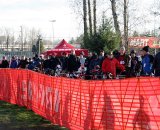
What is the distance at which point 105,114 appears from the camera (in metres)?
8.20

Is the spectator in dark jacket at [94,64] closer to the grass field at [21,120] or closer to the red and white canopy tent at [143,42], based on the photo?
the grass field at [21,120]

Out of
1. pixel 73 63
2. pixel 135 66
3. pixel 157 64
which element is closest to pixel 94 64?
pixel 135 66

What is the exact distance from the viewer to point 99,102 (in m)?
8.42

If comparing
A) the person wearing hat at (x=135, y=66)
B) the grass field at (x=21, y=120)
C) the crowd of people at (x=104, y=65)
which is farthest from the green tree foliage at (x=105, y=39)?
the grass field at (x=21, y=120)

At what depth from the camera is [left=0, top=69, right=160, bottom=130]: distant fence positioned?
22.6 feet

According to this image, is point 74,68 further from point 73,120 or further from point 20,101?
point 73,120

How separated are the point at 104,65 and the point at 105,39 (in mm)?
12277

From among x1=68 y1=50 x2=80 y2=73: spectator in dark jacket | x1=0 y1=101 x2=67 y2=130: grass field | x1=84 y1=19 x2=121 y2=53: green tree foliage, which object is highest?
x1=84 y1=19 x2=121 y2=53: green tree foliage

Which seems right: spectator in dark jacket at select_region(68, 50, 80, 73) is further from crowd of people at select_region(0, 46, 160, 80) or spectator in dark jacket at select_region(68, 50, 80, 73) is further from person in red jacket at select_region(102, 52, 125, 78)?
person in red jacket at select_region(102, 52, 125, 78)

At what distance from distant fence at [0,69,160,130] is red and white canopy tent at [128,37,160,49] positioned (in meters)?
27.7

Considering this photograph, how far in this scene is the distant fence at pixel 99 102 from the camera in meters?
6.90

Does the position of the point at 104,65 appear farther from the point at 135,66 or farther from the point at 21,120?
the point at 21,120

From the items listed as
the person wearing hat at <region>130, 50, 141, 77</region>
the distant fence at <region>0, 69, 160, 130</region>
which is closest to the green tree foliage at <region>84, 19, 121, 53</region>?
the person wearing hat at <region>130, 50, 141, 77</region>

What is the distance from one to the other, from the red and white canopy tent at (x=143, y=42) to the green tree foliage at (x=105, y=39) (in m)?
10.4
